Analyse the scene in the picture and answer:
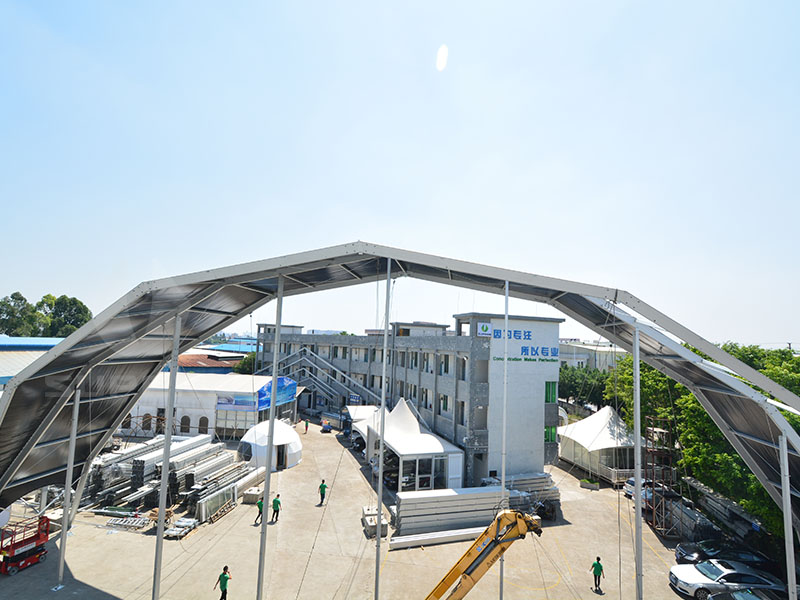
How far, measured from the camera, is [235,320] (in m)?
14.8

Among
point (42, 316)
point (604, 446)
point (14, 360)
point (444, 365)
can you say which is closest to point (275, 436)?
point (444, 365)

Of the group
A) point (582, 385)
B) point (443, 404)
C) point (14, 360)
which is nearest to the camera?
point (14, 360)

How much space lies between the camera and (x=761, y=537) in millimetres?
16109

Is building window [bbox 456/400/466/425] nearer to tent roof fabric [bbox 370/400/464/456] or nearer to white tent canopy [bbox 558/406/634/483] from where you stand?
tent roof fabric [bbox 370/400/464/456]

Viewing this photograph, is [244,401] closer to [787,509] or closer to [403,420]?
[403,420]

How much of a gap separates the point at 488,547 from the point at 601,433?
62.1ft

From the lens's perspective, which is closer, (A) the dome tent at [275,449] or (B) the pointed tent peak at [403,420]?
(B) the pointed tent peak at [403,420]

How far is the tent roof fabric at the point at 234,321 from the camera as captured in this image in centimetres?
980

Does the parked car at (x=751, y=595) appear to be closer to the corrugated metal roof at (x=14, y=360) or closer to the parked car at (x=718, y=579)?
the parked car at (x=718, y=579)

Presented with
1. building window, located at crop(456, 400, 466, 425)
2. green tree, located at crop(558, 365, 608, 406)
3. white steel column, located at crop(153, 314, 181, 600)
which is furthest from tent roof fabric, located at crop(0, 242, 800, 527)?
green tree, located at crop(558, 365, 608, 406)

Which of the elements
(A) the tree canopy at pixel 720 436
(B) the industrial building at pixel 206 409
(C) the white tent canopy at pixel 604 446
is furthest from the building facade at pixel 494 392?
(B) the industrial building at pixel 206 409

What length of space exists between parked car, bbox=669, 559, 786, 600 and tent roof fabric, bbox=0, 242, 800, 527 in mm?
3466

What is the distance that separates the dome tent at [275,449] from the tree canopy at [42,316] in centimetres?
4916

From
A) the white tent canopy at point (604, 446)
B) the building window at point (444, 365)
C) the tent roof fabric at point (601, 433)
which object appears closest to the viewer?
the white tent canopy at point (604, 446)
